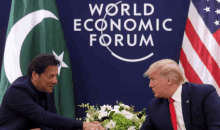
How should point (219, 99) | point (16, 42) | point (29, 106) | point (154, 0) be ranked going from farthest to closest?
point (154, 0) < point (16, 42) < point (29, 106) < point (219, 99)

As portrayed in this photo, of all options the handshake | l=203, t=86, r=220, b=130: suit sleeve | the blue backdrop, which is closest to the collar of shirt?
l=203, t=86, r=220, b=130: suit sleeve

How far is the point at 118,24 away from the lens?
3.79m

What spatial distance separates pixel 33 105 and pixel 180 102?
128 centimetres

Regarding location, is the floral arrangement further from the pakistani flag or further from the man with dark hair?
the pakistani flag

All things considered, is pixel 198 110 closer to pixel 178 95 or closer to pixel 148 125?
pixel 178 95

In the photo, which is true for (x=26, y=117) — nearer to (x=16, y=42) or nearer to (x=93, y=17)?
(x=16, y=42)

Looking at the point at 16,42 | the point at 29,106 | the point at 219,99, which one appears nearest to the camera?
the point at 219,99

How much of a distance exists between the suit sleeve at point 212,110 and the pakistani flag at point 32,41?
1.95m


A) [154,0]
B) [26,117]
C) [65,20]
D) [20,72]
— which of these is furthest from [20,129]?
[154,0]

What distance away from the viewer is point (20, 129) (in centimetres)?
221

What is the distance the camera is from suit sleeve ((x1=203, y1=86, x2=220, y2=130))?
6.36ft

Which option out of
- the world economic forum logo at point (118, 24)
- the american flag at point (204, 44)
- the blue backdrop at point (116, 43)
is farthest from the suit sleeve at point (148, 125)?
the world economic forum logo at point (118, 24)

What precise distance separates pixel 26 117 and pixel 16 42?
1.32 m

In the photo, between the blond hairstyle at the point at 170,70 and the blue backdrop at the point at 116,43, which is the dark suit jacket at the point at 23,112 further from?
the blue backdrop at the point at 116,43
